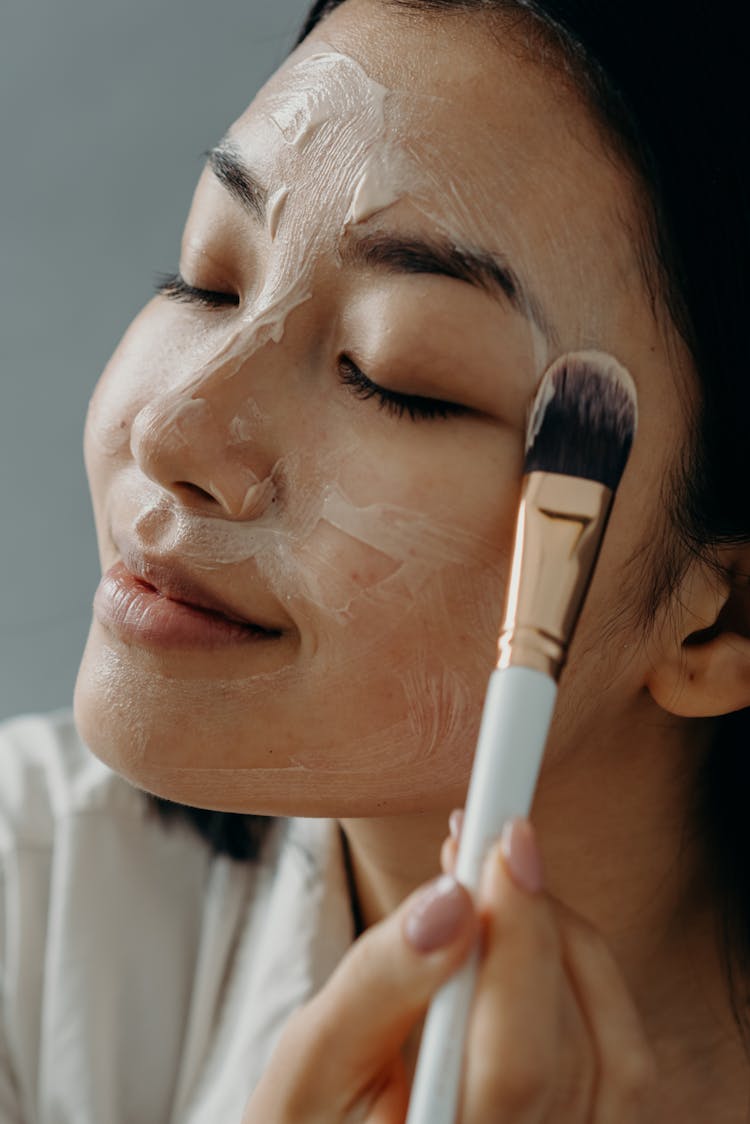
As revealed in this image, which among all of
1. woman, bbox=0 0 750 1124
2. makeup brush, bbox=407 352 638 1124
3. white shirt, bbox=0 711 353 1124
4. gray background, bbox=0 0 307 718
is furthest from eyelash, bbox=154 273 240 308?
gray background, bbox=0 0 307 718

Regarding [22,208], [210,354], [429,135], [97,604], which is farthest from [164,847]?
[22,208]

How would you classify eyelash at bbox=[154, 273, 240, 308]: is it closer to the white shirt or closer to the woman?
the woman

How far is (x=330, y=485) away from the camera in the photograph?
75 cm

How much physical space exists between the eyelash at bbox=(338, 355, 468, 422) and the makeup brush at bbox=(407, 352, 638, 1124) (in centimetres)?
5

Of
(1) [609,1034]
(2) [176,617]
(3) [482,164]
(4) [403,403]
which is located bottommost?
(1) [609,1034]

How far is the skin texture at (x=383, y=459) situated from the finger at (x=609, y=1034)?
166 mm

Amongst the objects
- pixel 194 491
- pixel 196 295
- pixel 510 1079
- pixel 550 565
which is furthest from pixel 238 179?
pixel 510 1079

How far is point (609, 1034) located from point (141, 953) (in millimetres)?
515

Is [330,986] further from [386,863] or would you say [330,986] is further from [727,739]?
[727,739]

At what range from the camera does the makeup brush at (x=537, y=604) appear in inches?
23.4

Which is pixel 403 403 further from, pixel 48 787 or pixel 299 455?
pixel 48 787

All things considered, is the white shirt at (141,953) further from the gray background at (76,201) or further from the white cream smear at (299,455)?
the gray background at (76,201)

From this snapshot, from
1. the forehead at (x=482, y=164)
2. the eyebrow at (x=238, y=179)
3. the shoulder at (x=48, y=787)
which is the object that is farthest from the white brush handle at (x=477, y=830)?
the shoulder at (x=48, y=787)

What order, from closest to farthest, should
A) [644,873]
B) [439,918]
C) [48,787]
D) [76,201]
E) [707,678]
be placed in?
[439,918] < [707,678] < [644,873] < [48,787] < [76,201]
